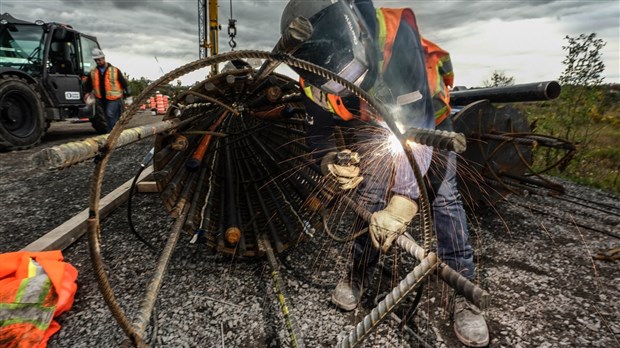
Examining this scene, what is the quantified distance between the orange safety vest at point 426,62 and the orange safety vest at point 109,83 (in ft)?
22.8

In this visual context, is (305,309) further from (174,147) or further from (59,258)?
(59,258)

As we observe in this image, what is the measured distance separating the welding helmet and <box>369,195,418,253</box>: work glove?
0.61 metres

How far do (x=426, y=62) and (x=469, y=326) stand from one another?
1650 mm

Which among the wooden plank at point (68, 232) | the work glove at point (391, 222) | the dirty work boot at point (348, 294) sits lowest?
the dirty work boot at point (348, 294)

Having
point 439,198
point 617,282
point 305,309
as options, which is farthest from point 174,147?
point 617,282

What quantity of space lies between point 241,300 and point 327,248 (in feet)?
3.35

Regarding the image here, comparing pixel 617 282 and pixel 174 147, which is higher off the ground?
pixel 174 147

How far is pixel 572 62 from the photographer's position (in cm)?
623

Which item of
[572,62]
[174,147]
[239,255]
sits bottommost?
[239,255]

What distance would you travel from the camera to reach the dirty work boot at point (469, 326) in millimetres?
2039

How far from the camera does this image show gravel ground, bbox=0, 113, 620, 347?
2123 mm

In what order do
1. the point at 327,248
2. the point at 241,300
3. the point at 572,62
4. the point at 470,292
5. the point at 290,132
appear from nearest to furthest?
the point at 470,292 < the point at 241,300 < the point at 327,248 < the point at 290,132 < the point at 572,62

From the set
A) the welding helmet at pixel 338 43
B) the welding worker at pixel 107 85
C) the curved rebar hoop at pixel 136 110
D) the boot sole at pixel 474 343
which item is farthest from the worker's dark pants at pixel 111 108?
the boot sole at pixel 474 343

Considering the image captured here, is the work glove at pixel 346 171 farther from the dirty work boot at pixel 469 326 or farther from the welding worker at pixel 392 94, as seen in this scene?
the dirty work boot at pixel 469 326
